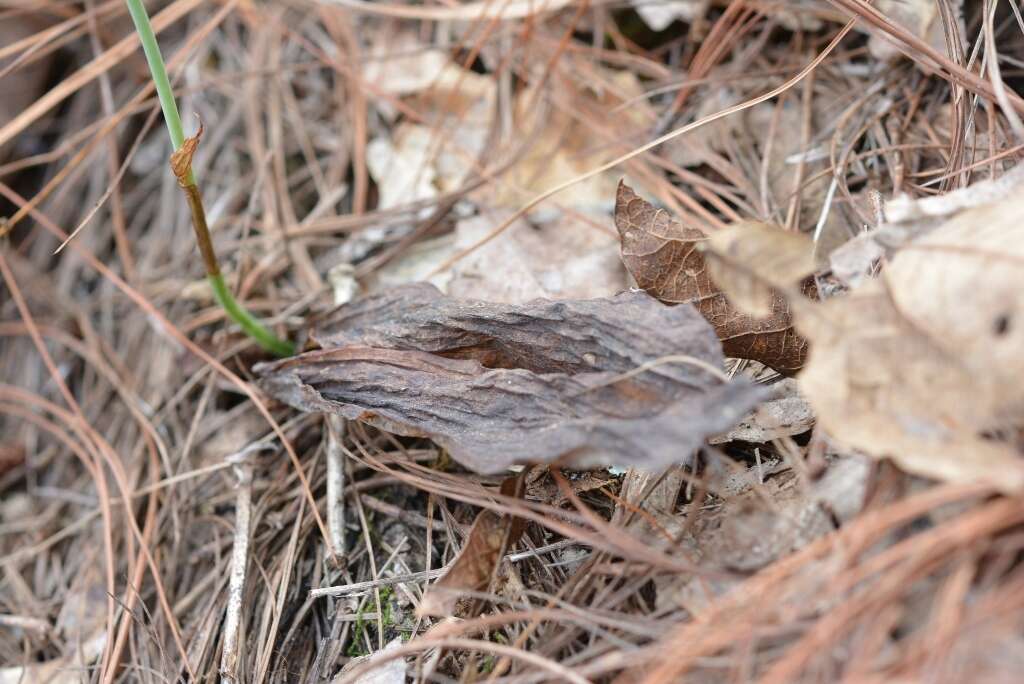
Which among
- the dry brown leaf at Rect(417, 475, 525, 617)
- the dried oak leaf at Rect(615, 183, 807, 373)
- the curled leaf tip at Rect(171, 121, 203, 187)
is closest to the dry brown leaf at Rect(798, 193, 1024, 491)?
the dried oak leaf at Rect(615, 183, 807, 373)

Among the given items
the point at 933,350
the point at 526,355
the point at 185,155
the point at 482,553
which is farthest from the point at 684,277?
the point at 185,155

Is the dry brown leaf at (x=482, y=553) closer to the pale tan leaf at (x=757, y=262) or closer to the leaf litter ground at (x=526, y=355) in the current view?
the leaf litter ground at (x=526, y=355)

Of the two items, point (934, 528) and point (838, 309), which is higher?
point (838, 309)

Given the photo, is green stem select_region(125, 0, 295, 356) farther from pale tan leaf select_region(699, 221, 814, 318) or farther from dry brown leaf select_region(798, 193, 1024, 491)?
dry brown leaf select_region(798, 193, 1024, 491)

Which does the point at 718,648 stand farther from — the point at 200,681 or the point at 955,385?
the point at 200,681

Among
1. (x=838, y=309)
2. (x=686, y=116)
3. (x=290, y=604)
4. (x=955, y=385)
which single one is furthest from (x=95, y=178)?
(x=955, y=385)

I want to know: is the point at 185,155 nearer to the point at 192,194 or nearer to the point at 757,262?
the point at 192,194
